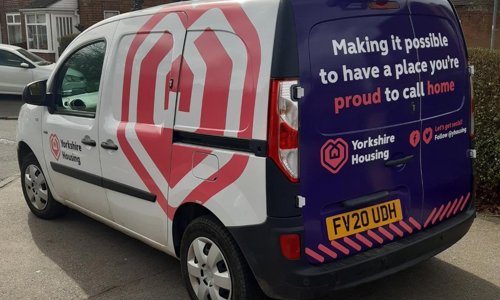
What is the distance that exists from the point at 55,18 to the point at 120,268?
22803mm

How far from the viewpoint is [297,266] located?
2.71m

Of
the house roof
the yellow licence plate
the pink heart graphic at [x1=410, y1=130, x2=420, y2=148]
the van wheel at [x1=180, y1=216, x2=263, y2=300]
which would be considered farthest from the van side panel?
→ the house roof

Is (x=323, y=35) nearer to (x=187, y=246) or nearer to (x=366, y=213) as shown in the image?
(x=366, y=213)

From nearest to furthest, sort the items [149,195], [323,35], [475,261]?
[323,35] < [149,195] < [475,261]

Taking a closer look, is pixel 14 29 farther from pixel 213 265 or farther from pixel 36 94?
pixel 213 265

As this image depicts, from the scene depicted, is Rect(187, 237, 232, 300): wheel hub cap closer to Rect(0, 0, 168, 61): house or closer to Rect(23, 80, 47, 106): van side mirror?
Rect(23, 80, 47, 106): van side mirror

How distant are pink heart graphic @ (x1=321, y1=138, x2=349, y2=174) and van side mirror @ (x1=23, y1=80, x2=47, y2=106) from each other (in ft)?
9.38

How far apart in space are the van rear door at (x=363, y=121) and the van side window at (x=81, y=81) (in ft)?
6.44

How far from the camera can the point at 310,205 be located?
270 centimetres

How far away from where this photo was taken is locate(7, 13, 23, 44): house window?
26.8 metres

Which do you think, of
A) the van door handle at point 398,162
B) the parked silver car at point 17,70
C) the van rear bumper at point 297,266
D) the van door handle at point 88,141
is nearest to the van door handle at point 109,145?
the van door handle at point 88,141

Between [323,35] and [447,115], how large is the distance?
43.1 inches

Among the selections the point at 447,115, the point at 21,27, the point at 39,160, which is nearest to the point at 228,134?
the point at 447,115

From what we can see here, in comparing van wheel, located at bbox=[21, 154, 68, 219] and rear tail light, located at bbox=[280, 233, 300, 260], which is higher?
rear tail light, located at bbox=[280, 233, 300, 260]
